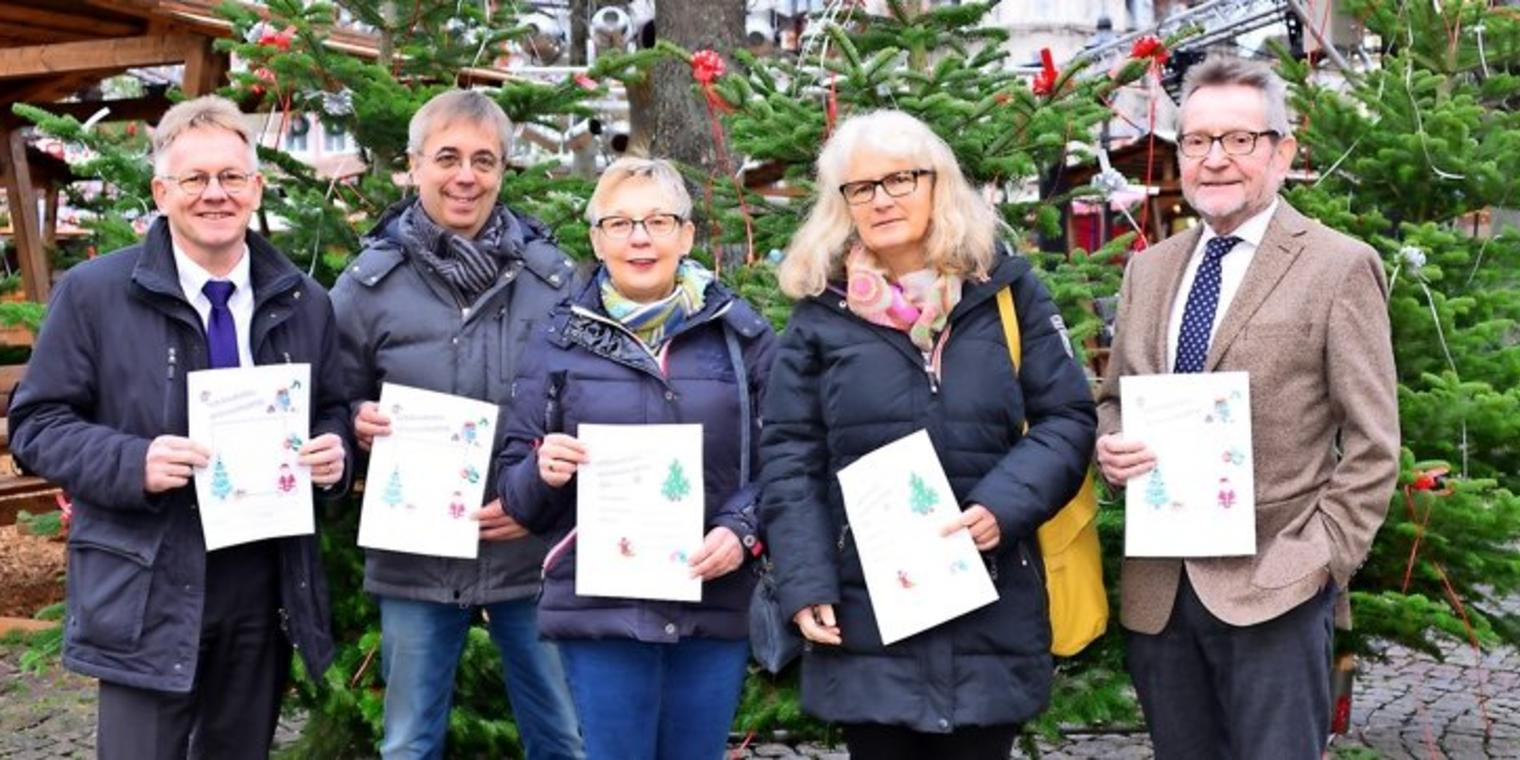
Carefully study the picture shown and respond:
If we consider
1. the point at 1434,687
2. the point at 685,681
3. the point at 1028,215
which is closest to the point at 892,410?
the point at 685,681

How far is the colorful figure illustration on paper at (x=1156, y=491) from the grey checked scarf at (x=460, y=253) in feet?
5.63

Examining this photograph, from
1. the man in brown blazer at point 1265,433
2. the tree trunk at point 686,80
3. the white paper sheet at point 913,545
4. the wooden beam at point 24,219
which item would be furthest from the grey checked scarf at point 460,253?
the wooden beam at point 24,219

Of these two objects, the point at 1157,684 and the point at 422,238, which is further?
the point at 422,238

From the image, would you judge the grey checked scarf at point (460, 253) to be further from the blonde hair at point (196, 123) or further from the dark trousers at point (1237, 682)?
the dark trousers at point (1237, 682)

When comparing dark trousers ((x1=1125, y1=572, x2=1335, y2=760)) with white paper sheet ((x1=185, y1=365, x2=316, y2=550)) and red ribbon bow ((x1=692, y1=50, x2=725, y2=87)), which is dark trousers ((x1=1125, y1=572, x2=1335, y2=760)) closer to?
white paper sheet ((x1=185, y1=365, x2=316, y2=550))

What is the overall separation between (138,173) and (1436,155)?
13.4ft

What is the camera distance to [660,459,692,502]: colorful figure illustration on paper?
142 inches

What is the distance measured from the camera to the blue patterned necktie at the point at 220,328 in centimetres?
371

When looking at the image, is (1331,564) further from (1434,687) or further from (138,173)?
(1434,687)

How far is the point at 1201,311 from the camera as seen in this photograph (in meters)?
3.62

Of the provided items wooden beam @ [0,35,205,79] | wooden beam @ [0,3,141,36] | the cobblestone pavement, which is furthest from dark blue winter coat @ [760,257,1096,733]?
wooden beam @ [0,3,141,36]

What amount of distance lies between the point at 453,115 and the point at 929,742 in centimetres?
197

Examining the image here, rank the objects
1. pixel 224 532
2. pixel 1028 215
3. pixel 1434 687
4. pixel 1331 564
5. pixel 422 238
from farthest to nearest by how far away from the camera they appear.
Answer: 1. pixel 1434 687
2. pixel 1028 215
3. pixel 422 238
4. pixel 224 532
5. pixel 1331 564

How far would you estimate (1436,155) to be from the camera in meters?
5.23
